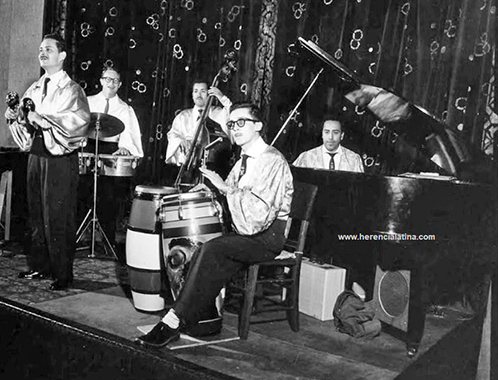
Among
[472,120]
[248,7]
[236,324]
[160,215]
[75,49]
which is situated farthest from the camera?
[75,49]

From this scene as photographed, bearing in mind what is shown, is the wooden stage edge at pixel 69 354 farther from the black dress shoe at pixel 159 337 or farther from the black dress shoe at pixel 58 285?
the black dress shoe at pixel 58 285

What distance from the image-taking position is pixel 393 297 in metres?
3.80

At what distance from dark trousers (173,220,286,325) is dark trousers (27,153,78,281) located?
1.37 meters

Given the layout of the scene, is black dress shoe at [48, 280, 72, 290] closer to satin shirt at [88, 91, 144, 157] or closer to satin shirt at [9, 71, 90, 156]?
satin shirt at [9, 71, 90, 156]

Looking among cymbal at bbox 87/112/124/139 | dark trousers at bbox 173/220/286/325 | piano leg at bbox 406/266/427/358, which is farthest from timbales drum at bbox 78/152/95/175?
piano leg at bbox 406/266/427/358

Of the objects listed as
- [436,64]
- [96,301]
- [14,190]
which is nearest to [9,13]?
[14,190]

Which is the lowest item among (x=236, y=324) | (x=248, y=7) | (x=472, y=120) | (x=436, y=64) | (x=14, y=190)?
(x=236, y=324)

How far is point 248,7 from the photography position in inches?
Answer: 222

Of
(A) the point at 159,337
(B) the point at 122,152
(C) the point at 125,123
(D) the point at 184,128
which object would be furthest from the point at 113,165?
(A) the point at 159,337

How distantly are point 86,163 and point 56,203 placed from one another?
1115mm

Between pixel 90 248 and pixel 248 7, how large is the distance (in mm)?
2768

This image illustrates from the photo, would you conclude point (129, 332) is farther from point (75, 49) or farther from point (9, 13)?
point (9, 13)

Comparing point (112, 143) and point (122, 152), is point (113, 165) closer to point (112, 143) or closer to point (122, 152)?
point (122, 152)

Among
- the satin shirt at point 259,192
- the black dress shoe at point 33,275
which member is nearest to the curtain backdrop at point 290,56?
the satin shirt at point 259,192
